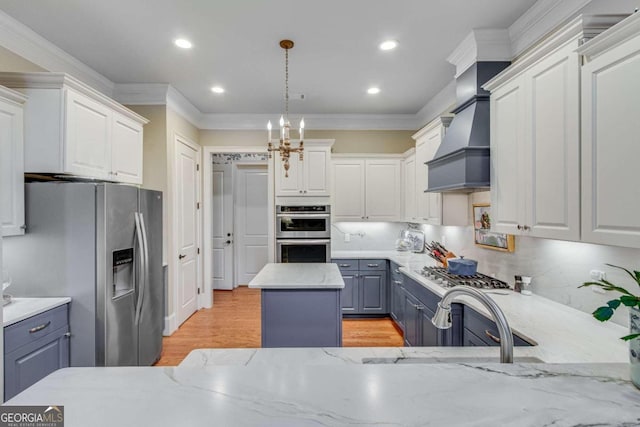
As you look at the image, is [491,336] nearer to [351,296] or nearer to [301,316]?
[301,316]

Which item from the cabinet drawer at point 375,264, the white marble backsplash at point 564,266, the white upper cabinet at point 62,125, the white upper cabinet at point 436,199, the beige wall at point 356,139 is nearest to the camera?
the white marble backsplash at point 564,266

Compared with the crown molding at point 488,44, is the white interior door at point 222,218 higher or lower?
lower

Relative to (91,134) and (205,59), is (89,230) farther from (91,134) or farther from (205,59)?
(205,59)

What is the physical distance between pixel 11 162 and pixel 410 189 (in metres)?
3.87

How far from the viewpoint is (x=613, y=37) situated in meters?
1.28

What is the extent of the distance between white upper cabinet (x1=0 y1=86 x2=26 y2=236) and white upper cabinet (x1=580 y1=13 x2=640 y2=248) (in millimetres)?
3216

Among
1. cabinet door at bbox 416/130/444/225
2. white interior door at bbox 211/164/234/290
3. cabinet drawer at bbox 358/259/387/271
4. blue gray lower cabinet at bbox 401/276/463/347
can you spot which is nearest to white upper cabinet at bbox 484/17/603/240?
blue gray lower cabinet at bbox 401/276/463/347

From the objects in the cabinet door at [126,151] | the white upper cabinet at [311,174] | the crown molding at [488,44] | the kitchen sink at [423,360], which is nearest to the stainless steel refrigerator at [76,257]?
the cabinet door at [126,151]

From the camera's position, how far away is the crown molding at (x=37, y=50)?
89.2 inches

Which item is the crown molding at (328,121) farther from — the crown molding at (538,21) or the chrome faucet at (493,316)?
the chrome faucet at (493,316)

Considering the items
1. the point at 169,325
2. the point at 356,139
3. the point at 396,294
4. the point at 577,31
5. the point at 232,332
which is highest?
the point at 356,139

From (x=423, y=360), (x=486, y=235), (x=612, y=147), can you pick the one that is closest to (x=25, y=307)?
(x=423, y=360)

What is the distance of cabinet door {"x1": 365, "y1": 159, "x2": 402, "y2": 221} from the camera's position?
14.2ft

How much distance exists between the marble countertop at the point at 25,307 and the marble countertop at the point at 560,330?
8.66 feet
